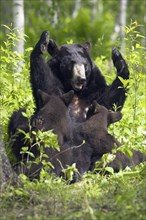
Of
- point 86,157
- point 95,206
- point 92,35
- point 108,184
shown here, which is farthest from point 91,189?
point 92,35

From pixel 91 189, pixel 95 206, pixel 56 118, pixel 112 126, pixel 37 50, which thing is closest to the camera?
pixel 95 206

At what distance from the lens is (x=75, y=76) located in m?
9.21

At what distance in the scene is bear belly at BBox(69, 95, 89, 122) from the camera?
9539 mm

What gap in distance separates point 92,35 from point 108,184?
18.2m

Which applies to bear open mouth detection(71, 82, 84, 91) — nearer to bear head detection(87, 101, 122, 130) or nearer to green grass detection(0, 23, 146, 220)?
bear head detection(87, 101, 122, 130)

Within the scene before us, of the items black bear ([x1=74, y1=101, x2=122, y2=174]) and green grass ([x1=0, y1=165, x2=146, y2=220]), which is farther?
black bear ([x1=74, y1=101, x2=122, y2=174])

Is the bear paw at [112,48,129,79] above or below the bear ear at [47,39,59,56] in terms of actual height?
below

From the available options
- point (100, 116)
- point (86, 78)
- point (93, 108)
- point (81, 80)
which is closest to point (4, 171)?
point (100, 116)

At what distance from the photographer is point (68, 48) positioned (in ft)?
31.7

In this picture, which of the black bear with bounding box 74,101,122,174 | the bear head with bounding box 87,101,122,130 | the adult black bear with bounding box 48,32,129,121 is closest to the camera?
the black bear with bounding box 74,101,122,174

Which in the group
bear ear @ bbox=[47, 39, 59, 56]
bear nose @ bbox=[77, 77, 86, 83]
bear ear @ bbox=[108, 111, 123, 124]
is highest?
bear ear @ bbox=[47, 39, 59, 56]

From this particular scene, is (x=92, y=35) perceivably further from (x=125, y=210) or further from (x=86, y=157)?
(x=125, y=210)

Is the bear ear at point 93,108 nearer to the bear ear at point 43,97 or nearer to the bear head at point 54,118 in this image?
the bear head at point 54,118

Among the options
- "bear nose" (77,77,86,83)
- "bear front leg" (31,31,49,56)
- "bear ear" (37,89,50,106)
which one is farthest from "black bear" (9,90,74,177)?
"bear front leg" (31,31,49,56)
